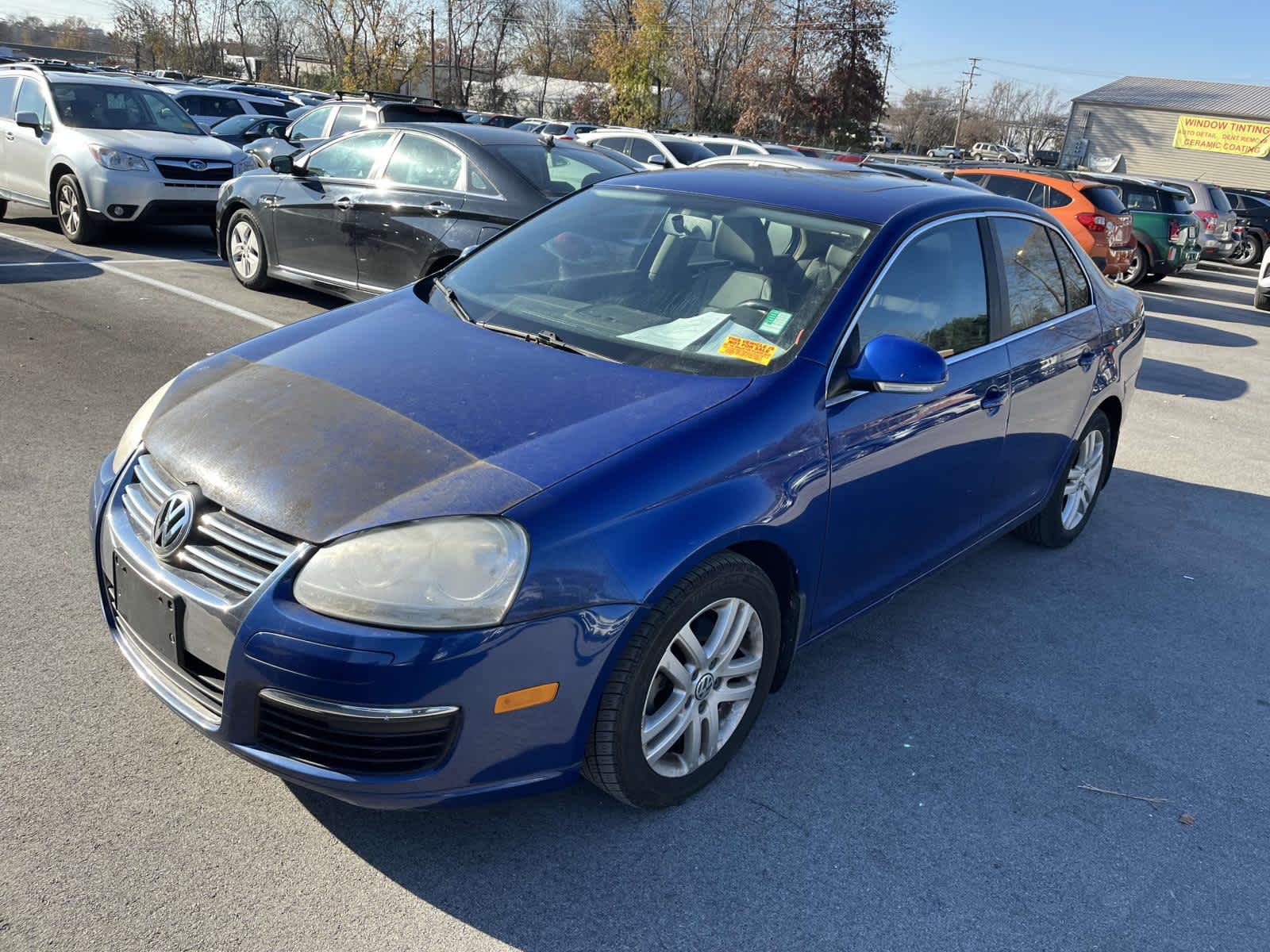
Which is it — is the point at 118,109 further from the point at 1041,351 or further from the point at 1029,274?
the point at 1041,351

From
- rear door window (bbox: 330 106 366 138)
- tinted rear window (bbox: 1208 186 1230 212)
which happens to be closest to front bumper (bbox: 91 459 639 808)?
rear door window (bbox: 330 106 366 138)

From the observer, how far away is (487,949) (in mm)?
2381

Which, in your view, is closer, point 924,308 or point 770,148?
point 924,308

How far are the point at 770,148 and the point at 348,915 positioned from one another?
19.3 m

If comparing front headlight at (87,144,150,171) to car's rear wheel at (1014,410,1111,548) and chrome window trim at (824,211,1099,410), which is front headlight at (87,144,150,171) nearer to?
chrome window trim at (824,211,1099,410)

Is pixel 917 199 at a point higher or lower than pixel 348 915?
higher

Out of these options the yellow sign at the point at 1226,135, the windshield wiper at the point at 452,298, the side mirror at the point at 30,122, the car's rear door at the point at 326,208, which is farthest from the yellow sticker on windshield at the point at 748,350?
the yellow sign at the point at 1226,135

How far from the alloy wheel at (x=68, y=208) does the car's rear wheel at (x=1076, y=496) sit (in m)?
9.91

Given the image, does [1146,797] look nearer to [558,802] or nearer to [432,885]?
[558,802]

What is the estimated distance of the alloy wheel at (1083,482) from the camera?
4.99m

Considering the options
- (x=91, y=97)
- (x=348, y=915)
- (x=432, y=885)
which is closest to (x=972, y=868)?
(x=432, y=885)

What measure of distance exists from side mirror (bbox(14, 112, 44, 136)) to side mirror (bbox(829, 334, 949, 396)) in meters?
10.8

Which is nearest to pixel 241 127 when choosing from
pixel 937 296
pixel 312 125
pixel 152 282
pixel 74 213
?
pixel 312 125

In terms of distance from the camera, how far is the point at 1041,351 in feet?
13.8
